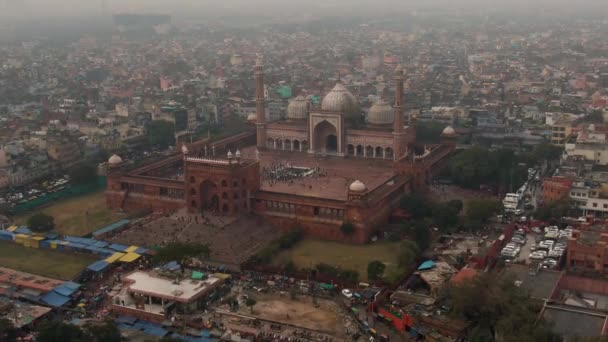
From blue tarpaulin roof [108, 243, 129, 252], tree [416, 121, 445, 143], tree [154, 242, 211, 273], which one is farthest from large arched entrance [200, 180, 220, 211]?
tree [416, 121, 445, 143]

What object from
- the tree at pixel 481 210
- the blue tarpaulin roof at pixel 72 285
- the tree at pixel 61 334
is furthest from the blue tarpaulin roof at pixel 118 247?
the tree at pixel 481 210

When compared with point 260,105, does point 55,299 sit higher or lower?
lower

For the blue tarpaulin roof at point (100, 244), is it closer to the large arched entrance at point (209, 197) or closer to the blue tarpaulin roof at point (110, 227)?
the blue tarpaulin roof at point (110, 227)

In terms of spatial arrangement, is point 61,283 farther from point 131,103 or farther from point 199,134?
point 131,103

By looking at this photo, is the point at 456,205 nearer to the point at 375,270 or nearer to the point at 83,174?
the point at 375,270

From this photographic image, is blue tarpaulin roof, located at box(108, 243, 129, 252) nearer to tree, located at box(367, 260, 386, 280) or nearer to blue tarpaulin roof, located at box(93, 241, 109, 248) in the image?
blue tarpaulin roof, located at box(93, 241, 109, 248)

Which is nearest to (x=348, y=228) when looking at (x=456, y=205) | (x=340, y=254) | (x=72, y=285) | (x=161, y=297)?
(x=340, y=254)
